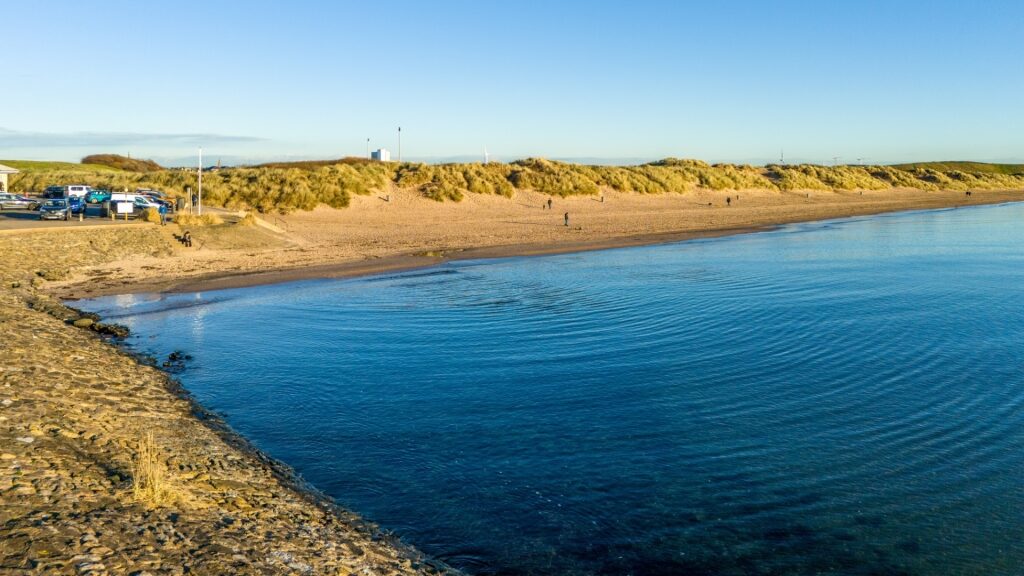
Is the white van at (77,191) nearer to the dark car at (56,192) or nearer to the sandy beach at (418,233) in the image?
the dark car at (56,192)

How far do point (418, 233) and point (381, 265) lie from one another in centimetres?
1310

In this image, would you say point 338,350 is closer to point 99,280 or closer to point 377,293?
point 377,293

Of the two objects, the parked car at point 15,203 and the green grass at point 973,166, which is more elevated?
the green grass at point 973,166

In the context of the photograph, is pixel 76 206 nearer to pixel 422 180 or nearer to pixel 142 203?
pixel 142 203

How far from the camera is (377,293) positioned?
25453mm

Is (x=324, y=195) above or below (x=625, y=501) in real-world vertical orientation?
above

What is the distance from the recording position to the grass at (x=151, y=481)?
7867 mm

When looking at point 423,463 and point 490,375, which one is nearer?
point 423,463

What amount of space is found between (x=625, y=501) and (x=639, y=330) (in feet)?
31.7

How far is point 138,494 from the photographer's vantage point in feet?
25.8

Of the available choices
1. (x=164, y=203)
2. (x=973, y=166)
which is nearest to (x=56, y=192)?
(x=164, y=203)

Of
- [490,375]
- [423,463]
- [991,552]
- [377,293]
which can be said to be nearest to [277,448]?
[423,463]

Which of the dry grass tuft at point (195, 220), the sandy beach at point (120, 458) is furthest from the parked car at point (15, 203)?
the sandy beach at point (120, 458)

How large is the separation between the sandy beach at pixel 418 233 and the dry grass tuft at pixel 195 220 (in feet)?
4.43
